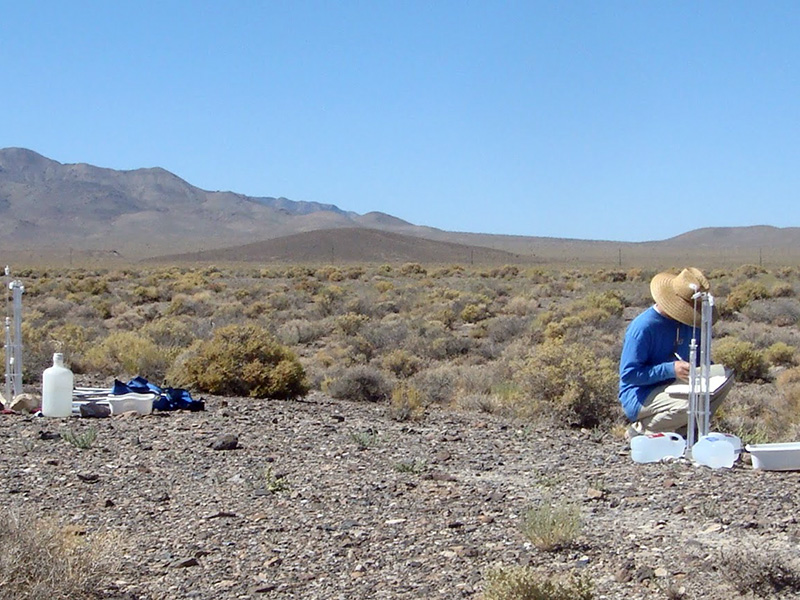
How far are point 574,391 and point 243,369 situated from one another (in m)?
4.04

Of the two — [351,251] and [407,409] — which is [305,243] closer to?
[351,251]

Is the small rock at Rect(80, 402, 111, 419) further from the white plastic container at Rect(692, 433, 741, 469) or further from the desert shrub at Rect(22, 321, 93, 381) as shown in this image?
Answer: the white plastic container at Rect(692, 433, 741, 469)

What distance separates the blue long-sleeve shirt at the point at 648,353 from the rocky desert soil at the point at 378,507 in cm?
55

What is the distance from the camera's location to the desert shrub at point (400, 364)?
1695 centimetres

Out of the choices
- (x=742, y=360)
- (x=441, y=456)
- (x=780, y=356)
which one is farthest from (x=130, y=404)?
(x=780, y=356)

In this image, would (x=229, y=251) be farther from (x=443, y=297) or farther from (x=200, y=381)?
(x=200, y=381)

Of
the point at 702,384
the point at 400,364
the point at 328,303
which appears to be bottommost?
the point at 400,364

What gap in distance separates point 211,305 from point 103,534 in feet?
83.5

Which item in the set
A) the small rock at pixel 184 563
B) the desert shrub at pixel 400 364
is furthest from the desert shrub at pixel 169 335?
the small rock at pixel 184 563

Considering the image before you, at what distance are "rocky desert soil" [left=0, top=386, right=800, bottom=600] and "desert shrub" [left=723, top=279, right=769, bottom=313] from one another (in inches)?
763

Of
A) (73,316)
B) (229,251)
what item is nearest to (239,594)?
(73,316)

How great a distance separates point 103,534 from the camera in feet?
19.6

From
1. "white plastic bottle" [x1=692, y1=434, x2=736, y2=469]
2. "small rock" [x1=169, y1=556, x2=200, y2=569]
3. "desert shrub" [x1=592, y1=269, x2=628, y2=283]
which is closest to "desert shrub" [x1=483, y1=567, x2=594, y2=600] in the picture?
"small rock" [x1=169, y1=556, x2=200, y2=569]

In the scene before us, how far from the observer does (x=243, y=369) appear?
12.1 metres
